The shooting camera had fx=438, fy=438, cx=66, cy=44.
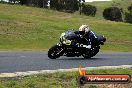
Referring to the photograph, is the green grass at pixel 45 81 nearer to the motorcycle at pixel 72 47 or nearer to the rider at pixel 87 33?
the motorcycle at pixel 72 47

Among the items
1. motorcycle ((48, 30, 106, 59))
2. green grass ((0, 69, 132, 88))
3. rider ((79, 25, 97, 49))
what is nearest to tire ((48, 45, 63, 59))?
motorcycle ((48, 30, 106, 59))

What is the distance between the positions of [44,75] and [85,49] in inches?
326

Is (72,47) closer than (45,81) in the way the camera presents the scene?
No

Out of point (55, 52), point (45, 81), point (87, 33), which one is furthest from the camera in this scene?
point (87, 33)

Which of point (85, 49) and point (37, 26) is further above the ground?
point (85, 49)

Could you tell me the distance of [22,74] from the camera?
40.4 feet

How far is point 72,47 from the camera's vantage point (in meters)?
20.0

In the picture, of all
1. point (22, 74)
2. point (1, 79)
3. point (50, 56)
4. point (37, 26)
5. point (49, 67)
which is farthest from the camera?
point (37, 26)

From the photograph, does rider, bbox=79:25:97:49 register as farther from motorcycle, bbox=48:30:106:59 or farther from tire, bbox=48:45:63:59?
tire, bbox=48:45:63:59

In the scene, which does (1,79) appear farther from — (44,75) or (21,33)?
(21,33)

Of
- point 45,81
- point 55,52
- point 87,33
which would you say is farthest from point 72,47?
point 45,81

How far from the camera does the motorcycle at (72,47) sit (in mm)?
19577

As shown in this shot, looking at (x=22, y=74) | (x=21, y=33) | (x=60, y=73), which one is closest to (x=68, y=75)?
(x=60, y=73)

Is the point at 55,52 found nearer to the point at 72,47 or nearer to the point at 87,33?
the point at 72,47
